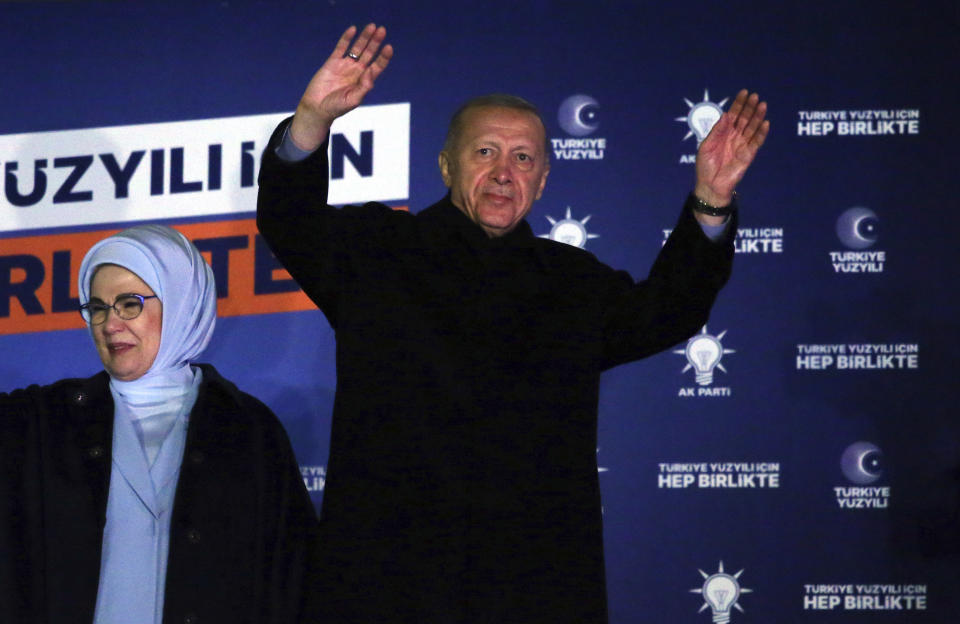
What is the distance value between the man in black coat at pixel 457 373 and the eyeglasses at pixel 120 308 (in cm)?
36

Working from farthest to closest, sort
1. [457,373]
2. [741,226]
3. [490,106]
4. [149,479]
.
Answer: [741,226], [490,106], [149,479], [457,373]

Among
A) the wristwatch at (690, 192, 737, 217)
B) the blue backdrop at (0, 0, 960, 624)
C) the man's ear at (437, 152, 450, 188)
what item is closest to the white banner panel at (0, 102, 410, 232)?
the blue backdrop at (0, 0, 960, 624)

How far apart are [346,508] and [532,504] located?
34 cm

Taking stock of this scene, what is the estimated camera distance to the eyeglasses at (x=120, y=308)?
2242 mm

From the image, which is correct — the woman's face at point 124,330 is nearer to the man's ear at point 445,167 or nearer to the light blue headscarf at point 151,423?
the light blue headscarf at point 151,423

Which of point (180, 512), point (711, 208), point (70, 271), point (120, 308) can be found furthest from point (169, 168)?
point (711, 208)

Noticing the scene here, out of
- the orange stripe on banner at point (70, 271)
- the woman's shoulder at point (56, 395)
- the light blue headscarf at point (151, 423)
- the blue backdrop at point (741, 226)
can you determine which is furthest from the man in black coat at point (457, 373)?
the orange stripe on banner at point (70, 271)

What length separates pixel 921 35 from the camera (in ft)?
12.7

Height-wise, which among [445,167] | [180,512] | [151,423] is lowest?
[180,512]

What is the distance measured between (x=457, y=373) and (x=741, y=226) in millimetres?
2085

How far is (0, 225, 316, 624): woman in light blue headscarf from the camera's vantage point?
6.80 feet

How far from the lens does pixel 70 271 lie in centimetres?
392

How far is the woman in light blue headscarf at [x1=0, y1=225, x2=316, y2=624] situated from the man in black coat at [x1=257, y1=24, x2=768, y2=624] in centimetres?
23

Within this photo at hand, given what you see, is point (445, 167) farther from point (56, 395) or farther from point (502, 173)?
point (56, 395)
